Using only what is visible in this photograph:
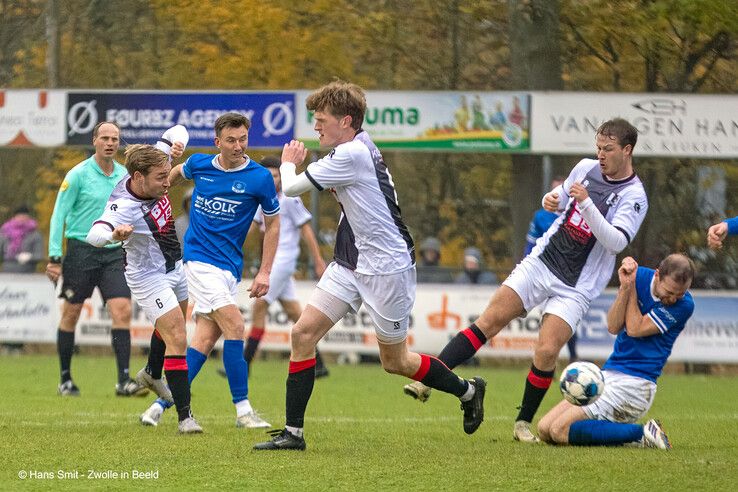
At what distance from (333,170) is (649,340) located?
2480 mm

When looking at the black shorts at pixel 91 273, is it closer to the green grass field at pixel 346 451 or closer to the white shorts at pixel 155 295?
the green grass field at pixel 346 451

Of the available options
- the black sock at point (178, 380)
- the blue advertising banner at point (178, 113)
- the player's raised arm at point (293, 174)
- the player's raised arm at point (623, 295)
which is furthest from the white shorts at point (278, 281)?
the player's raised arm at point (293, 174)

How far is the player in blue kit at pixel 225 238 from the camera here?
30.6 ft

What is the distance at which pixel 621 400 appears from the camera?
8.86 metres

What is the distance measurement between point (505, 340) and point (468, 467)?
9.92 meters

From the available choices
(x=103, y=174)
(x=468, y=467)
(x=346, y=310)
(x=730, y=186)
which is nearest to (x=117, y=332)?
(x=103, y=174)

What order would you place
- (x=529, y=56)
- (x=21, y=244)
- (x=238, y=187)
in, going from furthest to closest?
(x=529, y=56) < (x=21, y=244) < (x=238, y=187)

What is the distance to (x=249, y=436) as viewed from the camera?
8.90 metres

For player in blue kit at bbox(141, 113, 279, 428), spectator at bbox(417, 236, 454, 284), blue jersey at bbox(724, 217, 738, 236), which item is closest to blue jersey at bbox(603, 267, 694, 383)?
blue jersey at bbox(724, 217, 738, 236)

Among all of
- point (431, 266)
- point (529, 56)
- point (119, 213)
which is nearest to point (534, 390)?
point (119, 213)

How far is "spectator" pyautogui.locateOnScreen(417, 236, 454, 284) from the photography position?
1788cm

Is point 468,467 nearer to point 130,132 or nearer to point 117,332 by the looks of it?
point 117,332

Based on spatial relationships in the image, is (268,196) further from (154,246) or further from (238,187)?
(154,246)

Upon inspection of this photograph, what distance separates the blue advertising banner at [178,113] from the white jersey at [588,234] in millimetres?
9229
